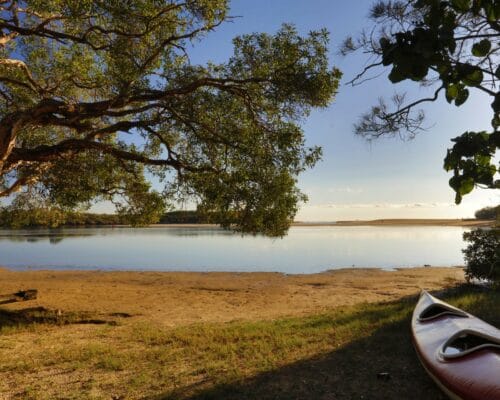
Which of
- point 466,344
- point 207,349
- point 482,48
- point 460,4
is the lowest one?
point 207,349

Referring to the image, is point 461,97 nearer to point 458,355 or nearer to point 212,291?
point 458,355

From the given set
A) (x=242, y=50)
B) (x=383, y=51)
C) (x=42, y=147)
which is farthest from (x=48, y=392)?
(x=242, y=50)

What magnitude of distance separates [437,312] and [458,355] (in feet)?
11.5

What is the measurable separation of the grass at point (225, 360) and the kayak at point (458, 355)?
1.30 feet

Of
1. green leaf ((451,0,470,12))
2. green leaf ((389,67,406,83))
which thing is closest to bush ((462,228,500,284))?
green leaf ((451,0,470,12))

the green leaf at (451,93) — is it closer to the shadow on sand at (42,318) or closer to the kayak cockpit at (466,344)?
the kayak cockpit at (466,344)

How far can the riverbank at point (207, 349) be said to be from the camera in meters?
6.13

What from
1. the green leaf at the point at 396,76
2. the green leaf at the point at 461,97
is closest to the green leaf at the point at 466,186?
the green leaf at the point at 461,97

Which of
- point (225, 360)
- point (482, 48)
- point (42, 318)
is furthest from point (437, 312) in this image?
point (42, 318)

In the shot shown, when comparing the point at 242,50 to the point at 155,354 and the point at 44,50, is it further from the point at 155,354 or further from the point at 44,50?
the point at 155,354

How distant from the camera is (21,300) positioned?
1466 centimetres

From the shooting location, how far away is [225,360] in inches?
296

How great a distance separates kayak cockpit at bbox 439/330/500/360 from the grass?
1.94 feet

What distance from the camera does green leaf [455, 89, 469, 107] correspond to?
2.43 meters
